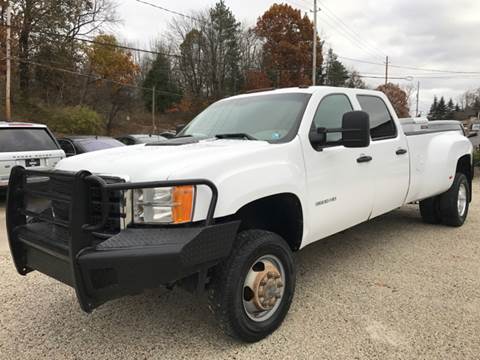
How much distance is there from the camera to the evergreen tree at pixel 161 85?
5050cm

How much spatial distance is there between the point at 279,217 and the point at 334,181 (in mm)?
616

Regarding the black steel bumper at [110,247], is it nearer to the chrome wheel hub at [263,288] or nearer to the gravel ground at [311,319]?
the chrome wheel hub at [263,288]

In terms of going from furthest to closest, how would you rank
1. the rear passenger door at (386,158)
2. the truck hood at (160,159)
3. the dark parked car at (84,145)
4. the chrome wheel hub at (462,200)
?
1. the dark parked car at (84,145)
2. the chrome wheel hub at (462,200)
3. the rear passenger door at (386,158)
4. the truck hood at (160,159)

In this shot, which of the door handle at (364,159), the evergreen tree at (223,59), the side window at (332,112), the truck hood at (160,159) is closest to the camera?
the truck hood at (160,159)

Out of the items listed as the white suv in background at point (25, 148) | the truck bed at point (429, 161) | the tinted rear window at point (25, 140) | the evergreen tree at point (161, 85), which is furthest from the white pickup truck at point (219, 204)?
the evergreen tree at point (161, 85)

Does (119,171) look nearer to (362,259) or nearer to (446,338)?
(446,338)

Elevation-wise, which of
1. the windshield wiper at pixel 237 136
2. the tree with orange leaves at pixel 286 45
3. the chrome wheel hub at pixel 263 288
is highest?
the tree with orange leaves at pixel 286 45

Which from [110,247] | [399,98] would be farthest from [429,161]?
[399,98]

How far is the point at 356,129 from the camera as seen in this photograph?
3.32 meters

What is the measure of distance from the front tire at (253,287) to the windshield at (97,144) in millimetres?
7898

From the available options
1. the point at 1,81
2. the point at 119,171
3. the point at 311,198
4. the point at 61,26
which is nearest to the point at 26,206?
the point at 119,171

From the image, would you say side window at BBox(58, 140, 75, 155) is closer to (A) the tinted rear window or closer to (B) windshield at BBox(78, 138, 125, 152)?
(B) windshield at BBox(78, 138, 125, 152)

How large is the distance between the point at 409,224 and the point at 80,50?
3399 centimetres

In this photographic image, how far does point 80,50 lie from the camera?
34.5 m
